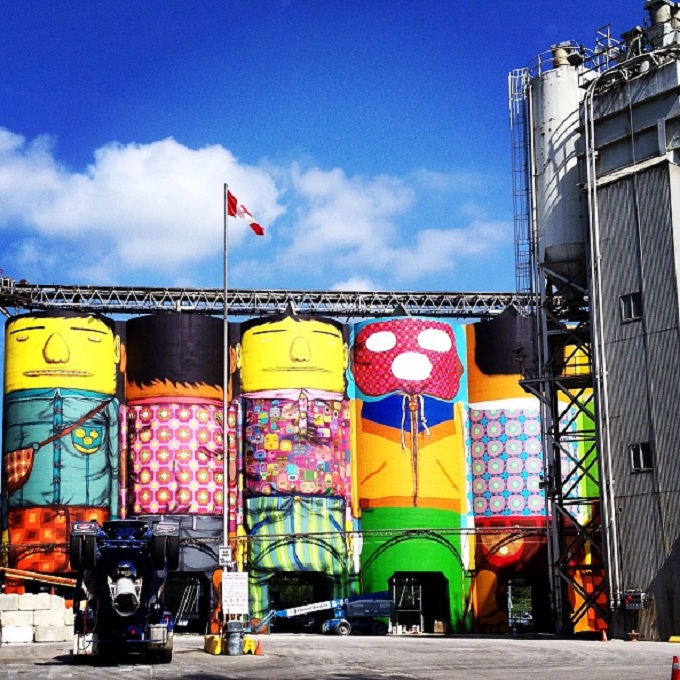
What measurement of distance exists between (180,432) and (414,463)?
Answer: 1654 cm

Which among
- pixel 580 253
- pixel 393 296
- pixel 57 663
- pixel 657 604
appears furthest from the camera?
pixel 393 296

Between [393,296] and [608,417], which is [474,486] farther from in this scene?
[608,417]

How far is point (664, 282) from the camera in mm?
52094

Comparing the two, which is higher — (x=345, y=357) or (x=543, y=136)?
(x=543, y=136)

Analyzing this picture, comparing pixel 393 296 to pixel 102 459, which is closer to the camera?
pixel 102 459

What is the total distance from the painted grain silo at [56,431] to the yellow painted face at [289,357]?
31.5ft

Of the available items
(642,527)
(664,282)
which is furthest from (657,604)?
Result: (664,282)

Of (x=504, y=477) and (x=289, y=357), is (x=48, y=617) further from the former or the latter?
(x=504, y=477)

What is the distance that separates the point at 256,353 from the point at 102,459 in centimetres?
1310

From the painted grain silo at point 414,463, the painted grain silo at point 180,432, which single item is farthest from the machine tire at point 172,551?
the painted grain silo at point 414,463

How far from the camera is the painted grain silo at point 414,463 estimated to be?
83625mm

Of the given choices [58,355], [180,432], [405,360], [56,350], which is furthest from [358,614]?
[56,350]

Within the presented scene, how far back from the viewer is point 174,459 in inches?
3263

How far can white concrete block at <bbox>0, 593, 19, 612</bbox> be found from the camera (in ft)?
195
